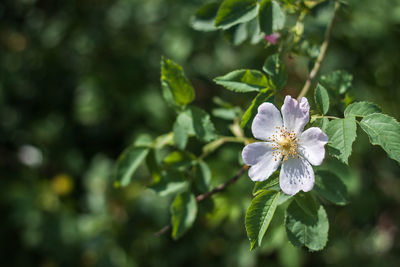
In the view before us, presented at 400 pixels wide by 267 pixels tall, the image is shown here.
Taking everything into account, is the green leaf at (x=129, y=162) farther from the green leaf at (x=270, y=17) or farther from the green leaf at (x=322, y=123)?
the green leaf at (x=322, y=123)

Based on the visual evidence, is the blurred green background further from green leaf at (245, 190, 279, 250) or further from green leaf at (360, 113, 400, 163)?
green leaf at (360, 113, 400, 163)

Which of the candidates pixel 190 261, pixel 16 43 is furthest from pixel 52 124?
pixel 190 261

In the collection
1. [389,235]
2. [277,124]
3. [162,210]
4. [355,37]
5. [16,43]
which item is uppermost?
[277,124]

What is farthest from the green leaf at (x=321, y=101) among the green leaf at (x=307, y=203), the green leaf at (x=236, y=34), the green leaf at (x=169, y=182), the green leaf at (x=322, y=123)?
the green leaf at (x=169, y=182)

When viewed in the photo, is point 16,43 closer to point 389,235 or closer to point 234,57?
point 234,57

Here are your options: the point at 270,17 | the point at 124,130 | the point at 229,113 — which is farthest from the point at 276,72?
the point at 124,130

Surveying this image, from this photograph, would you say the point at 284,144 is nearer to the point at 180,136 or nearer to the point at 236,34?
the point at 180,136
